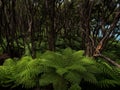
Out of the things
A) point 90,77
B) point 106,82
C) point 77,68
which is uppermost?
point 77,68

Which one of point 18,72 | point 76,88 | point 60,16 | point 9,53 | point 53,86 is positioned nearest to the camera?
point 76,88

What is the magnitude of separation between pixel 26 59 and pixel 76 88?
5.47ft

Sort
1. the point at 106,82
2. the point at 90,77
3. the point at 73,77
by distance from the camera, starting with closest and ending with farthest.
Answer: the point at 73,77 → the point at 90,77 → the point at 106,82

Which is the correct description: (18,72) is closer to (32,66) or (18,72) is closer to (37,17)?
(32,66)

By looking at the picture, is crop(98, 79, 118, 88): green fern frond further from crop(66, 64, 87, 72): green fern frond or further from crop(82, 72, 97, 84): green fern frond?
crop(66, 64, 87, 72): green fern frond

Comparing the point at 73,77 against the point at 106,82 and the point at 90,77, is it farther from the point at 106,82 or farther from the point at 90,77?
the point at 106,82

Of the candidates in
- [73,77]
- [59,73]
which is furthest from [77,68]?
[59,73]

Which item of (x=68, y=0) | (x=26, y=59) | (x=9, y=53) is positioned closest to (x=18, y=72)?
(x=26, y=59)

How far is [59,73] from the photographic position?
5.12m

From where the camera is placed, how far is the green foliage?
17.1ft

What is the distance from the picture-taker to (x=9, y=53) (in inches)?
327

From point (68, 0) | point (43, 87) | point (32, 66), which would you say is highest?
point (68, 0)

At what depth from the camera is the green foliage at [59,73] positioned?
522cm

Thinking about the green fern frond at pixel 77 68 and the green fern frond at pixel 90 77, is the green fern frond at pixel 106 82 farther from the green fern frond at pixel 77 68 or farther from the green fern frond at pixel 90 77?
the green fern frond at pixel 77 68
